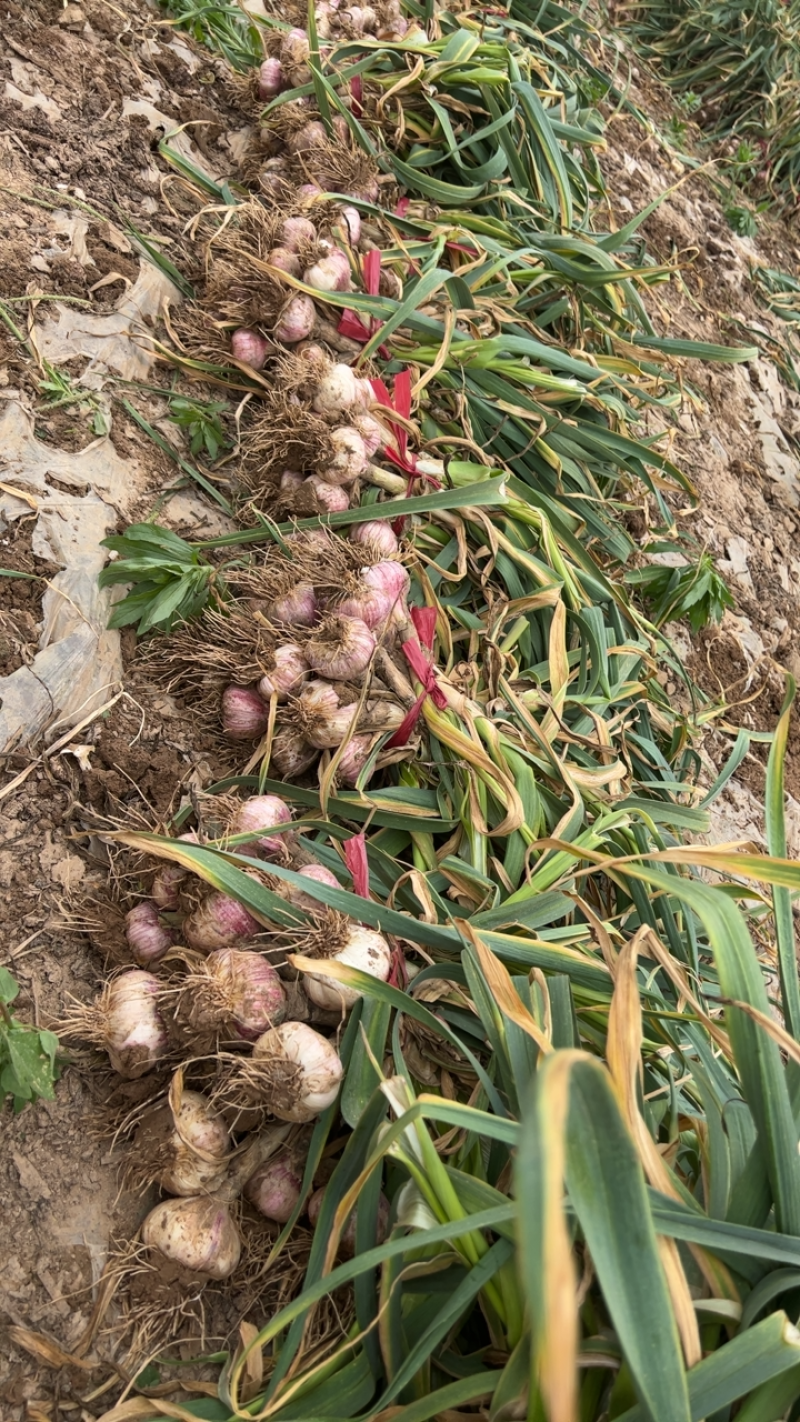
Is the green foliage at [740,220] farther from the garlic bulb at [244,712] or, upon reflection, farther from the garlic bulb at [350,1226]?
the garlic bulb at [350,1226]

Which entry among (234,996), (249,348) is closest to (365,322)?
(249,348)

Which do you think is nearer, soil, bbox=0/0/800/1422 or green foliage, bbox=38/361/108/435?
soil, bbox=0/0/800/1422

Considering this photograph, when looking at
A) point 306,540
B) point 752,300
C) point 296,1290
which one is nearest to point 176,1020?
point 296,1290

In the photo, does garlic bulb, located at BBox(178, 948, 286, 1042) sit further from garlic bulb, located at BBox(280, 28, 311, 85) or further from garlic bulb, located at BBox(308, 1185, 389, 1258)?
garlic bulb, located at BBox(280, 28, 311, 85)

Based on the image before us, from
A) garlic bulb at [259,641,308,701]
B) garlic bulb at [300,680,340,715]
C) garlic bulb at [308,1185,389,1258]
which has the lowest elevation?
garlic bulb at [308,1185,389,1258]

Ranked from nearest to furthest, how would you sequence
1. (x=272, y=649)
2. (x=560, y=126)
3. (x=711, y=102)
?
1. (x=272, y=649)
2. (x=560, y=126)
3. (x=711, y=102)

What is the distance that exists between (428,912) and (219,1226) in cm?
40

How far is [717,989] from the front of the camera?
1300 mm

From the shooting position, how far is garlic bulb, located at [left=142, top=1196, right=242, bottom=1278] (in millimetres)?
852

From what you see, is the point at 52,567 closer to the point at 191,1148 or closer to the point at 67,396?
the point at 67,396

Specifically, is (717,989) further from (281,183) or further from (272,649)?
(281,183)

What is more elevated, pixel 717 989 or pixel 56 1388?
pixel 717 989

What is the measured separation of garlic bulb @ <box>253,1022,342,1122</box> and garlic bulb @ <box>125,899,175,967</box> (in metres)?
0.20

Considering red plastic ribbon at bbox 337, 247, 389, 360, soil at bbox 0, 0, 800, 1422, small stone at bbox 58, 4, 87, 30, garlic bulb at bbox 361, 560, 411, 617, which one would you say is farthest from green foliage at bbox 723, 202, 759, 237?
garlic bulb at bbox 361, 560, 411, 617
